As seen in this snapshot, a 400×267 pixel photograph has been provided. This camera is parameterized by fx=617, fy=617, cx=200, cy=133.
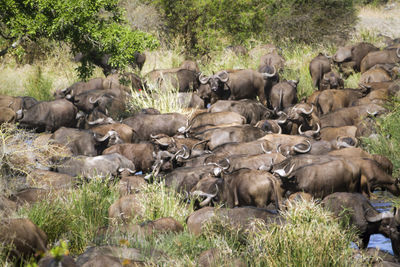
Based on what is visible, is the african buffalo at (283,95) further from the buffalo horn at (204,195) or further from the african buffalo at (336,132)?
the buffalo horn at (204,195)

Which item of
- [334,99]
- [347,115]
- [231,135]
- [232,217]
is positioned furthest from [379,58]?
[232,217]

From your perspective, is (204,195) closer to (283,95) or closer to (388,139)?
(388,139)

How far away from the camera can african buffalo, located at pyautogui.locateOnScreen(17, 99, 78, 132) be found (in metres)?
20.6

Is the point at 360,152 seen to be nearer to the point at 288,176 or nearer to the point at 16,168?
the point at 288,176

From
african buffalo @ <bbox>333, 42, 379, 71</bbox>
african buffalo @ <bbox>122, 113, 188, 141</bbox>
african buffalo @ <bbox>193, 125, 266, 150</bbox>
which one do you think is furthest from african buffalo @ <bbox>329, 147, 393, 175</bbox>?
african buffalo @ <bbox>333, 42, 379, 71</bbox>

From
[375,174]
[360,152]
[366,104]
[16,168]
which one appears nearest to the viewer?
[16,168]

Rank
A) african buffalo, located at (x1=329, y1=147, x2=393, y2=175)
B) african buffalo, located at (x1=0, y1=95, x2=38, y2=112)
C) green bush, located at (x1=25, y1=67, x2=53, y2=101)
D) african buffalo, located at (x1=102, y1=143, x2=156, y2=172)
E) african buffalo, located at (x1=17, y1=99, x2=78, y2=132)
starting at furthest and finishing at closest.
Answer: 1. green bush, located at (x1=25, y1=67, x2=53, y2=101)
2. african buffalo, located at (x1=0, y1=95, x2=38, y2=112)
3. african buffalo, located at (x1=17, y1=99, x2=78, y2=132)
4. african buffalo, located at (x1=102, y1=143, x2=156, y2=172)
5. african buffalo, located at (x1=329, y1=147, x2=393, y2=175)

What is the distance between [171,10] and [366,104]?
55.7 feet

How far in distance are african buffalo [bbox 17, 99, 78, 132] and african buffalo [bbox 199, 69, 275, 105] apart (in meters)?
5.64

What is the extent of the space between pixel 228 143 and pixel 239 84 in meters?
7.58

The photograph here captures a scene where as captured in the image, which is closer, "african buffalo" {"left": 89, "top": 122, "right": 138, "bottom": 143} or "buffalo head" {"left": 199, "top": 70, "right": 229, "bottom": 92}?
"african buffalo" {"left": 89, "top": 122, "right": 138, "bottom": 143}

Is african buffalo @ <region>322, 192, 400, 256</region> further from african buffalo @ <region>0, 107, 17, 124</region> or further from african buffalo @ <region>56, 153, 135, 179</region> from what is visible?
african buffalo @ <region>0, 107, 17, 124</region>

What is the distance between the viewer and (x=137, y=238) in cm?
949

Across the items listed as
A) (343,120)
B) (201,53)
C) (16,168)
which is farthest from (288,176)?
(201,53)
